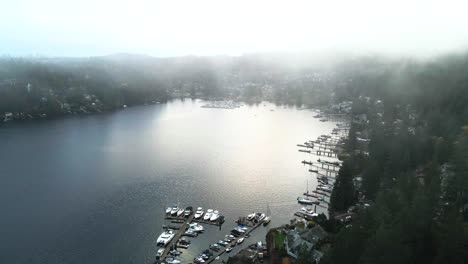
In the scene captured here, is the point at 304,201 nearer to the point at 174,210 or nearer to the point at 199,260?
the point at 174,210

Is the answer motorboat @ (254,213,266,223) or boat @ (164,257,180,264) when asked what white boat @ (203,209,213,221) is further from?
boat @ (164,257,180,264)

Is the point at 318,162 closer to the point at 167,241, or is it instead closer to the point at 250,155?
the point at 250,155

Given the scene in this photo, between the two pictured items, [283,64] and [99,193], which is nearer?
[99,193]

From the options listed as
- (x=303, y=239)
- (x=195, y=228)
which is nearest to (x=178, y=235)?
(x=195, y=228)

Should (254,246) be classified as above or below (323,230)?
below

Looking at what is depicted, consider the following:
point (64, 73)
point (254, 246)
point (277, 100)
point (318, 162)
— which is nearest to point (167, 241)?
point (254, 246)

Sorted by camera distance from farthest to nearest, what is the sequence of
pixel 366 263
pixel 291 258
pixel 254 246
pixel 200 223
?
1. pixel 200 223
2. pixel 254 246
3. pixel 291 258
4. pixel 366 263

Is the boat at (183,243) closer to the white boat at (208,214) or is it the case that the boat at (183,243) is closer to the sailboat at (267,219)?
the white boat at (208,214)

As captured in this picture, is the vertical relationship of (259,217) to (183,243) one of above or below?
above
